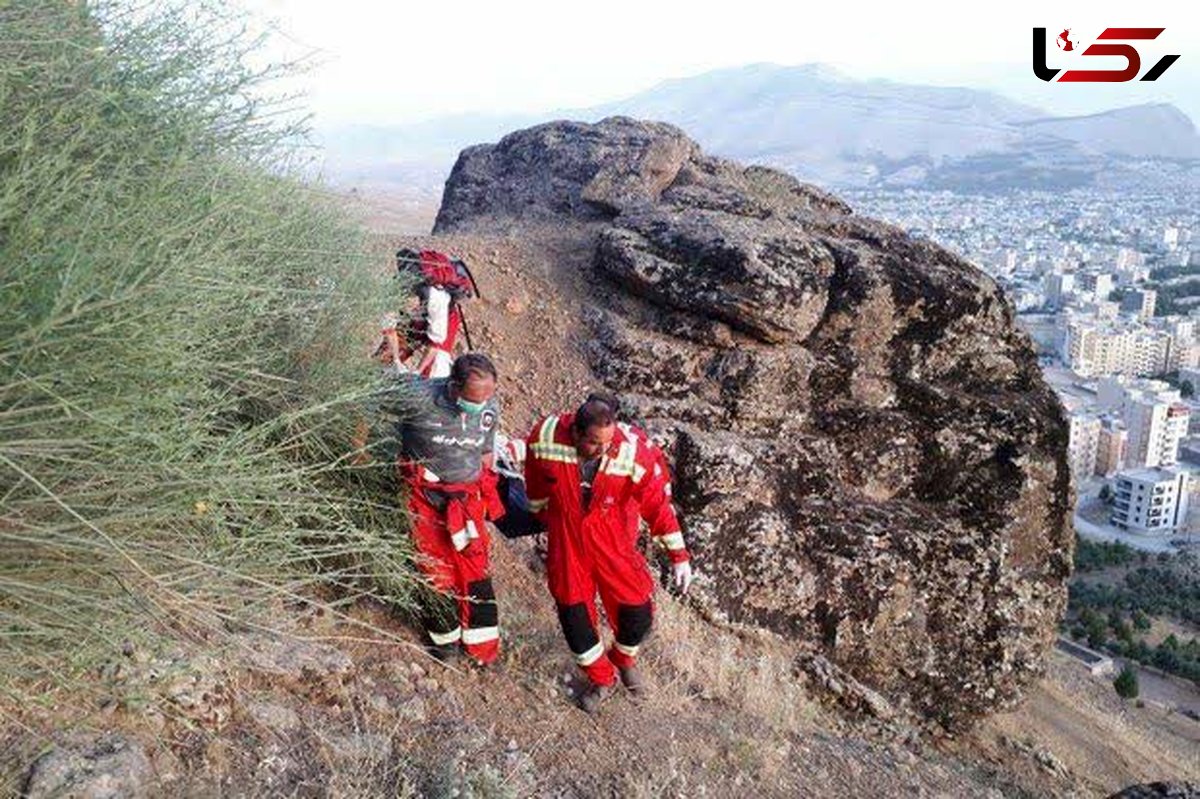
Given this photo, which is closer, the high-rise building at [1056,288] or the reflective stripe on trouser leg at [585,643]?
the reflective stripe on trouser leg at [585,643]

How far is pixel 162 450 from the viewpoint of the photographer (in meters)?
3.12

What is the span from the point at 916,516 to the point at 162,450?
19.7 feet

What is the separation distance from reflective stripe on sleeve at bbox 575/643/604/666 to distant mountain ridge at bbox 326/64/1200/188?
92299 millimetres

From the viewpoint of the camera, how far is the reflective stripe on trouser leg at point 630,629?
4750mm

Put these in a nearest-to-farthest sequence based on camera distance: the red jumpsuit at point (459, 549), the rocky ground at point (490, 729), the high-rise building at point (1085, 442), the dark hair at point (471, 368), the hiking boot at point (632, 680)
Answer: the rocky ground at point (490, 729) < the dark hair at point (471, 368) < the red jumpsuit at point (459, 549) < the hiking boot at point (632, 680) < the high-rise building at point (1085, 442)

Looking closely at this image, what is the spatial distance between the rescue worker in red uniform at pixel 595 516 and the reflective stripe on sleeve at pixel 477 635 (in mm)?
345

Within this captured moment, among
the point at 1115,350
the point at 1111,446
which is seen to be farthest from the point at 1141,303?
the point at 1111,446

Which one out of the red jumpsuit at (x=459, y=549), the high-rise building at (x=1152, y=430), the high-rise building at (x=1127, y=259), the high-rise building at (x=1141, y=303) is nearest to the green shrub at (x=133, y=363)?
the red jumpsuit at (x=459, y=549)

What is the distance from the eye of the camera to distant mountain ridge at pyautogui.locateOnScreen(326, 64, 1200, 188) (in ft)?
413

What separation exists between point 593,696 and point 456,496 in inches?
44.3

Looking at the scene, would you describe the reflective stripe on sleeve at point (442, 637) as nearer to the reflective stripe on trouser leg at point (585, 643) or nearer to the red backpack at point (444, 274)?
the reflective stripe on trouser leg at point (585, 643)

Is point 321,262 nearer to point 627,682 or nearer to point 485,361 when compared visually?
point 485,361

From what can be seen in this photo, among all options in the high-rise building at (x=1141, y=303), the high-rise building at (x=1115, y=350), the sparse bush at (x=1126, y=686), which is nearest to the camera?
the sparse bush at (x=1126, y=686)

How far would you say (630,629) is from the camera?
15.8 ft
